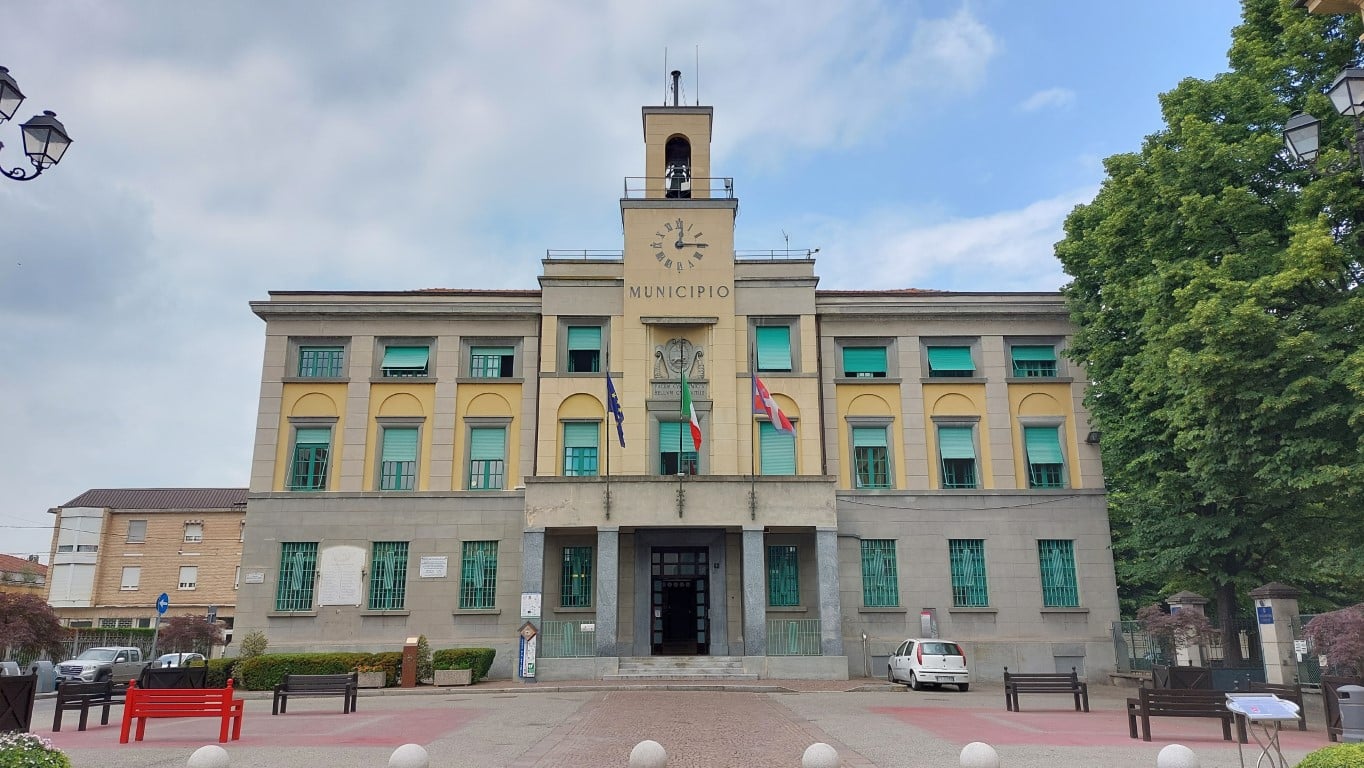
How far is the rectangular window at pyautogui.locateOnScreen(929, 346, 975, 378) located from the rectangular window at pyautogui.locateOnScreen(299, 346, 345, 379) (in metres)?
20.1

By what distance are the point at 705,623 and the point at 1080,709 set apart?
12124 millimetres

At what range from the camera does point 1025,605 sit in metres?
28.9

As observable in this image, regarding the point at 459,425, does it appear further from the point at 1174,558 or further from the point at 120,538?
the point at 120,538

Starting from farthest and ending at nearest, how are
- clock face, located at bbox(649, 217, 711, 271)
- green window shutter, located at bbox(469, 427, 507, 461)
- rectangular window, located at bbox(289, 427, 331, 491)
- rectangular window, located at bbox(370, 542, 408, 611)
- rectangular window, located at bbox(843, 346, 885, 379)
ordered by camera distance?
rectangular window, located at bbox(843, 346, 885, 379)
clock face, located at bbox(649, 217, 711, 271)
green window shutter, located at bbox(469, 427, 507, 461)
rectangular window, located at bbox(289, 427, 331, 491)
rectangular window, located at bbox(370, 542, 408, 611)

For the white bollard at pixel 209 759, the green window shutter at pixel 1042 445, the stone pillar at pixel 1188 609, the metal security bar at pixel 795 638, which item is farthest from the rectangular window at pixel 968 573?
the white bollard at pixel 209 759

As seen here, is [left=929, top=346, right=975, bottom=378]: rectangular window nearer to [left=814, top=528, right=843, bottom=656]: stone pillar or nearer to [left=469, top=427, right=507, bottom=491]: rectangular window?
[left=814, top=528, right=843, bottom=656]: stone pillar

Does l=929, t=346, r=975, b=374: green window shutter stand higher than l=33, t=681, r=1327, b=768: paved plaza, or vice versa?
l=929, t=346, r=975, b=374: green window shutter

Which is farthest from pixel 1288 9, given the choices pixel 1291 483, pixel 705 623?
pixel 705 623

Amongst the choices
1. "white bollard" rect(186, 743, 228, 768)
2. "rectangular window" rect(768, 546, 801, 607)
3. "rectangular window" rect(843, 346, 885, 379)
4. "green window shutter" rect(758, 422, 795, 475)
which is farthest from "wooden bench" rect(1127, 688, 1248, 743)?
"rectangular window" rect(843, 346, 885, 379)

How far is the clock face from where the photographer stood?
30.5 meters

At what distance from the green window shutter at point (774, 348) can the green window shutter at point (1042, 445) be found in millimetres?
8422

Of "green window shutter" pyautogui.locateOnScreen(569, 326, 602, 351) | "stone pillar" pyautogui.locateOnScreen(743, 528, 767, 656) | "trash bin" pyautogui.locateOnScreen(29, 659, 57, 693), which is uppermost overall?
"green window shutter" pyautogui.locateOnScreen(569, 326, 602, 351)

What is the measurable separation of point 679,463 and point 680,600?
4.43 m

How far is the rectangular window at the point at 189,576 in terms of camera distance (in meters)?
54.7
